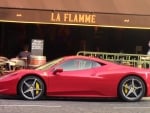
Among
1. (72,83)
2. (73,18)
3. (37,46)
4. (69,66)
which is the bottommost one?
(72,83)

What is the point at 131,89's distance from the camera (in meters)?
16.3

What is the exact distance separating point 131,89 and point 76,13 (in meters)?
6.10

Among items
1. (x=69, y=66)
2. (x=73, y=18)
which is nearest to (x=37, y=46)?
(x=73, y=18)

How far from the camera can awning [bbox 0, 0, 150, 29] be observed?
21.3 m

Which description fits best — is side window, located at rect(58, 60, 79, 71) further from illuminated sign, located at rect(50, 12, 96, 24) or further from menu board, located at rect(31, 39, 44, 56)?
menu board, located at rect(31, 39, 44, 56)

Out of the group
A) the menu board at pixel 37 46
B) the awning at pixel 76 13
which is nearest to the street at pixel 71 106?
the awning at pixel 76 13

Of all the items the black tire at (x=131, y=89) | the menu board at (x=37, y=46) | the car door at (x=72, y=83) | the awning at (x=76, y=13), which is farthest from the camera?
the menu board at (x=37, y=46)

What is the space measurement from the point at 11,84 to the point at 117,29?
30.7 feet

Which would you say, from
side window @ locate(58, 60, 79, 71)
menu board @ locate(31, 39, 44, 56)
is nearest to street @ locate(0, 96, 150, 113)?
side window @ locate(58, 60, 79, 71)

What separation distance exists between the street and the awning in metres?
5.27

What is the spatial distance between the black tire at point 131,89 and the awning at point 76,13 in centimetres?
561

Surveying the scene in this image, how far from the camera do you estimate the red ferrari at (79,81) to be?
15.9m

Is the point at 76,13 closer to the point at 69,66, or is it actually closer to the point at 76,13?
the point at 76,13

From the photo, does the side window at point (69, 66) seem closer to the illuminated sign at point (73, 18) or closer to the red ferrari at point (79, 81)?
the red ferrari at point (79, 81)
